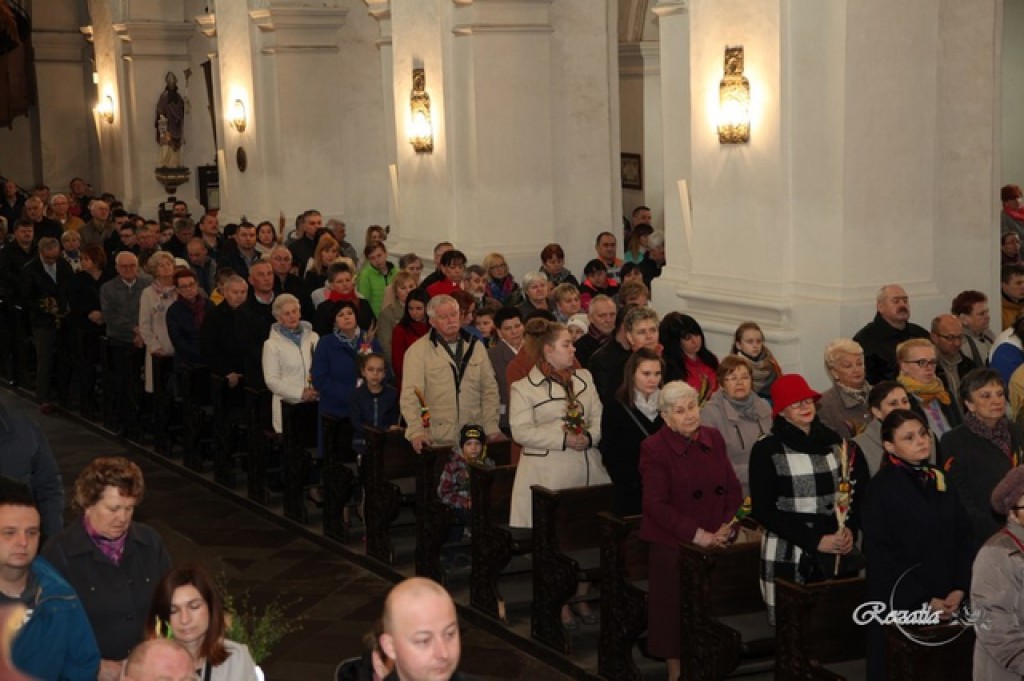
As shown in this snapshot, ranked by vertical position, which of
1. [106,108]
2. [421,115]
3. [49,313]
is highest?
[106,108]

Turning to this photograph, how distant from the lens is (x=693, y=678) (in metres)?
7.73

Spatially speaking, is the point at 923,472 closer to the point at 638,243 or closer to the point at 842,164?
the point at 842,164

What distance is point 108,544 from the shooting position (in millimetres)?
6199

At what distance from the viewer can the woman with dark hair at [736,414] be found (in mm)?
8609

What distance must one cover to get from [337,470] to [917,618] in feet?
17.4

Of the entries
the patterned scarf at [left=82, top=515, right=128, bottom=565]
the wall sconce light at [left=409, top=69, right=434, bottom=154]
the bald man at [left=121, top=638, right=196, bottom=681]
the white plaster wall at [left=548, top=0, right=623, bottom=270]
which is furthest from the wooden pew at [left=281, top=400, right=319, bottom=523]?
the bald man at [left=121, top=638, right=196, bottom=681]

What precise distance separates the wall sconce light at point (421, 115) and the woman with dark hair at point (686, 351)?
18.8ft

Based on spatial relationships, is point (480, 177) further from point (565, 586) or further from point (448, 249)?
point (565, 586)

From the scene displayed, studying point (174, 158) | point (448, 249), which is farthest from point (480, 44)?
point (174, 158)

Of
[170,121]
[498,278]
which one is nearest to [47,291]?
[498,278]

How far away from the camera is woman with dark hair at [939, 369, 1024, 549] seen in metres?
7.44

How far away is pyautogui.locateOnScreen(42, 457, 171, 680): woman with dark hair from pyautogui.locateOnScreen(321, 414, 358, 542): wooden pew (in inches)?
196

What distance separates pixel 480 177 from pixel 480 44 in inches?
44.9

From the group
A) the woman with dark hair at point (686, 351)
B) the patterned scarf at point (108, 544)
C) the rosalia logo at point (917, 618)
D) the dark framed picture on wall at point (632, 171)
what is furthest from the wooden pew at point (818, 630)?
the dark framed picture on wall at point (632, 171)
